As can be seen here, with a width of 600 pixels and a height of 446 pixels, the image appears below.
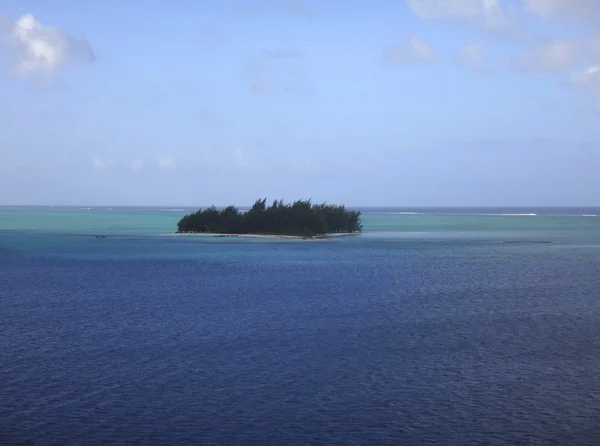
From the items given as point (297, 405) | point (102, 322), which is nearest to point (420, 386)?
point (297, 405)

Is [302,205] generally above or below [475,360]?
above

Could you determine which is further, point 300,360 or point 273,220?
point 273,220

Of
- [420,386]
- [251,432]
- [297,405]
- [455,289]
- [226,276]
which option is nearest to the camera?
[251,432]

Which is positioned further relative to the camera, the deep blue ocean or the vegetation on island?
the vegetation on island

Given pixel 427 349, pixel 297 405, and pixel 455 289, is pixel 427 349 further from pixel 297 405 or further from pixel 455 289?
pixel 455 289
